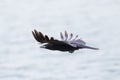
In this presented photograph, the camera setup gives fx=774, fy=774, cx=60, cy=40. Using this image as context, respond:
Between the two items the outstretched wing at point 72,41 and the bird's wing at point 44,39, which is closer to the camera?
the bird's wing at point 44,39

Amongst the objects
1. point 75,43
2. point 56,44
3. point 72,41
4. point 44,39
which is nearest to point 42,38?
point 44,39

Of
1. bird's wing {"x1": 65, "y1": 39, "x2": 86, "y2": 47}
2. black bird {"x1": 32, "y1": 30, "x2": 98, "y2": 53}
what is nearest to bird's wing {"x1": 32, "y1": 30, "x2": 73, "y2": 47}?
black bird {"x1": 32, "y1": 30, "x2": 98, "y2": 53}

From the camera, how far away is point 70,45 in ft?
40.5

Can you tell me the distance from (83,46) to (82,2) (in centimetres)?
1296

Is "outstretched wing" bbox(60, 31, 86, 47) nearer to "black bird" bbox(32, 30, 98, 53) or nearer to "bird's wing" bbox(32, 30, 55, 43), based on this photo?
"black bird" bbox(32, 30, 98, 53)

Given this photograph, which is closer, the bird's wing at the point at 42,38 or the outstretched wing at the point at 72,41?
the bird's wing at the point at 42,38

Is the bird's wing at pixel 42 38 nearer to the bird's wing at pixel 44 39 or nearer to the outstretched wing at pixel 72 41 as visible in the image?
the bird's wing at pixel 44 39

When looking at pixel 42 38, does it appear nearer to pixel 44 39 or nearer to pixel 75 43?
pixel 44 39

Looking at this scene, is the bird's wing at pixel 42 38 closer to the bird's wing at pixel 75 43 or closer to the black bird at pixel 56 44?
the black bird at pixel 56 44

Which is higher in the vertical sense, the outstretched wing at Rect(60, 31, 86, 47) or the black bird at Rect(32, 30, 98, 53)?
the outstretched wing at Rect(60, 31, 86, 47)

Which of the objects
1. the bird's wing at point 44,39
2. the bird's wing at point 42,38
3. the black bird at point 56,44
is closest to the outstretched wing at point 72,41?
the black bird at point 56,44

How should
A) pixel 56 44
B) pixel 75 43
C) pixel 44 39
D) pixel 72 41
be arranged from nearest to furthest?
pixel 44 39 < pixel 56 44 < pixel 75 43 < pixel 72 41

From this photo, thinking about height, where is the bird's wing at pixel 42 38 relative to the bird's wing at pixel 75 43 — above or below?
below

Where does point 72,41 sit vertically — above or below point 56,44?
above
